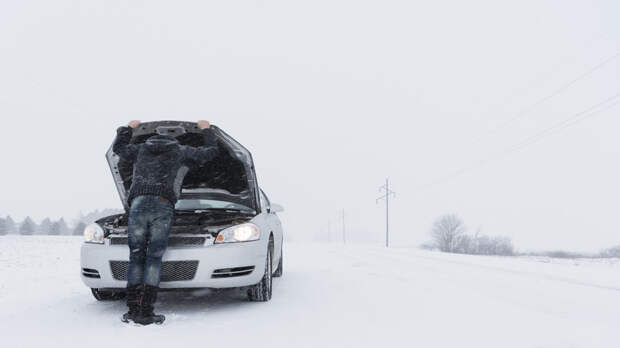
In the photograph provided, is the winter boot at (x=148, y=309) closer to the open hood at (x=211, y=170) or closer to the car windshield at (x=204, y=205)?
the open hood at (x=211, y=170)

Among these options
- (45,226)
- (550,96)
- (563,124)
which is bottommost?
(45,226)

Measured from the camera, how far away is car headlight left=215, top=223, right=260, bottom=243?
12.0 ft

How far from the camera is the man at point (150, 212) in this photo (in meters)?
3.18

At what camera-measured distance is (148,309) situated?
3158 millimetres

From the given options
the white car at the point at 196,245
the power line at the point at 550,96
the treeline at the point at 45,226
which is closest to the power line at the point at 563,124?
the power line at the point at 550,96

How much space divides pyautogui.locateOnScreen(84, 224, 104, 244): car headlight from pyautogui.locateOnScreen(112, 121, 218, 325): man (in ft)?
1.91

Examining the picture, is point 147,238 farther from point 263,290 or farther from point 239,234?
point 263,290

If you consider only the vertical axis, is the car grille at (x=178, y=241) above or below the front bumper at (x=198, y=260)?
above

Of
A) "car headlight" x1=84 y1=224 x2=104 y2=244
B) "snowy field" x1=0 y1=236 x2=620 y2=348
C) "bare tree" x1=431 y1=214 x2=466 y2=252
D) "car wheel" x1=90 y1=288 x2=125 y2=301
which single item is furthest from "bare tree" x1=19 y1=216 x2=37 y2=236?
"car headlight" x1=84 y1=224 x2=104 y2=244

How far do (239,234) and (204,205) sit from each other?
1.67 metres

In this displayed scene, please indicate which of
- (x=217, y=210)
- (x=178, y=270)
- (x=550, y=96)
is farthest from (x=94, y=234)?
(x=550, y=96)

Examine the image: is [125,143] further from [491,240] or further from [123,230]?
[491,240]

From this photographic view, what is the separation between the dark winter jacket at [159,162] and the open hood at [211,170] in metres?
0.37

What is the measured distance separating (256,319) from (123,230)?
1548 millimetres
